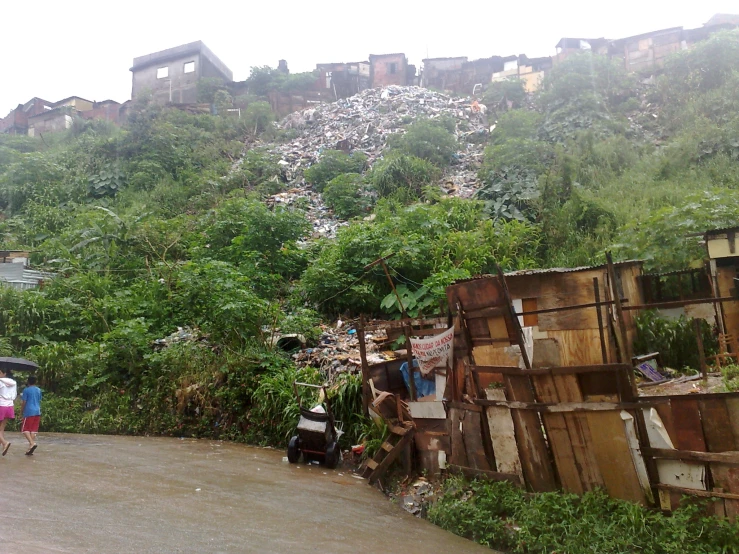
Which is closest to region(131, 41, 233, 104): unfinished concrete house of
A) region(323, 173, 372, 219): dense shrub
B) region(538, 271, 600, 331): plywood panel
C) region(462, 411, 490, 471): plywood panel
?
region(323, 173, 372, 219): dense shrub

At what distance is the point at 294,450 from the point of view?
927 centimetres

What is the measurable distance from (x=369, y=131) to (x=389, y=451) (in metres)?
20.6

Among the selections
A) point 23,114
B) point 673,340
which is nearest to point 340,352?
point 673,340

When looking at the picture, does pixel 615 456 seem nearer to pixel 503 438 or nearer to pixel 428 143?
pixel 503 438

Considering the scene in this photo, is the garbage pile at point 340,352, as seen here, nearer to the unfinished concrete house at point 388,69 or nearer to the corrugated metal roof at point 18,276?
the corrugated metal roof at point 18,276

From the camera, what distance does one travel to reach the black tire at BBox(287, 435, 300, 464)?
924 cm

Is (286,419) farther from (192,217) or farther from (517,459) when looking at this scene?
(192,217)

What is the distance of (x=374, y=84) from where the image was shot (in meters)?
35.9

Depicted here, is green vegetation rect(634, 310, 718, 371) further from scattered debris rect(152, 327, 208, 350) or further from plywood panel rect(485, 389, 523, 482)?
scattered debris rect(152, 327, 208, 350)

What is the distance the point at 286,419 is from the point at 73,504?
450 centimetres

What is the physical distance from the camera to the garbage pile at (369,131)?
2077 centimetres

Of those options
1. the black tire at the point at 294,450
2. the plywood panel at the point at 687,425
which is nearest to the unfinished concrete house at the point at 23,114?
the black tire at the point at 294,450

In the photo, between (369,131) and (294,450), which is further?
(369,131)

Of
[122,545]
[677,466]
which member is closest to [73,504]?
[122,545]
